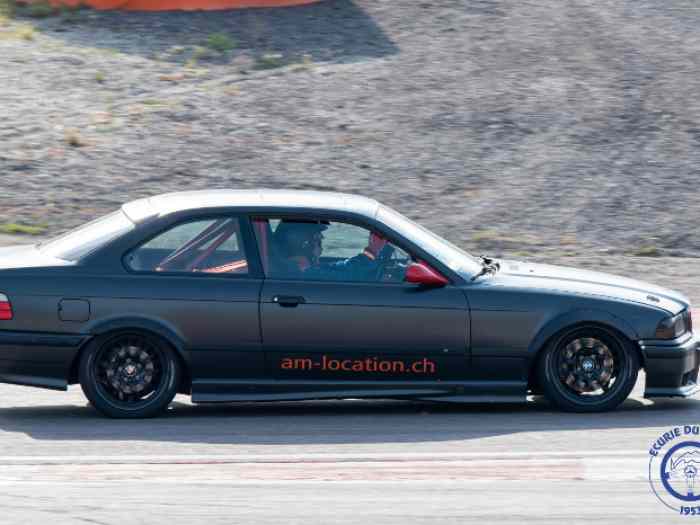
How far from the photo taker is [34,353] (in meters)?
8.11

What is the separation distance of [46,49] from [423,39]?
6.28 m

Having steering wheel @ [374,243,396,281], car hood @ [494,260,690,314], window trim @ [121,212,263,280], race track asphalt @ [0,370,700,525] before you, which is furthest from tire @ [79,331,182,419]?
car hood @ [494,260,690,314]

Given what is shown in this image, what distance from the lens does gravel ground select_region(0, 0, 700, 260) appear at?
1622 centimetres

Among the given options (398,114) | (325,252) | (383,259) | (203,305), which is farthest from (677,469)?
(398,114)

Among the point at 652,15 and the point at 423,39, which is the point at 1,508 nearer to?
the point at 423,39

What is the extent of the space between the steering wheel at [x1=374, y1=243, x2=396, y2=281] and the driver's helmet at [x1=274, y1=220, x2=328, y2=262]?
0.39 m

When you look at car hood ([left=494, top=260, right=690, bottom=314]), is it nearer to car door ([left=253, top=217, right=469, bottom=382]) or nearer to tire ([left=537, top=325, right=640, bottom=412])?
tire ([left=537, top=325, right=640, bottom=412])

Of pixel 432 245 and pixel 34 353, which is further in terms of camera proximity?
pixel 432 245

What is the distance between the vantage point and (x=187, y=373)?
8.24 m

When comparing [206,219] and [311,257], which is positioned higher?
[206,219]

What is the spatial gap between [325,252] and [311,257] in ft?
0.33

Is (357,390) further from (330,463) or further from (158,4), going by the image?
(158,4)

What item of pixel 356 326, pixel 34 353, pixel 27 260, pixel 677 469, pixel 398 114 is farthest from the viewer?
pixel 398 114

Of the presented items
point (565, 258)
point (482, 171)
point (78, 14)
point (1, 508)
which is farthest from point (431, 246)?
point (78, 14)
